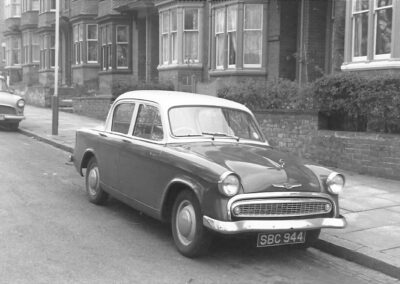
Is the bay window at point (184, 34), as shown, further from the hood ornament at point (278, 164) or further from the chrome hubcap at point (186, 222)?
the chrome hubcap at point (186, 222)

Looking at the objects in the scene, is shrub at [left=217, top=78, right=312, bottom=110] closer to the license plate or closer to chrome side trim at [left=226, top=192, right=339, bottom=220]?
chrome side trim at [left=226, top=192, right=339, bottom=220]

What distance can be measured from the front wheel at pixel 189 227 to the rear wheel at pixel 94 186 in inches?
87.9

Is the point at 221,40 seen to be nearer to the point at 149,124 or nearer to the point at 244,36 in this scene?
the point at 244,36

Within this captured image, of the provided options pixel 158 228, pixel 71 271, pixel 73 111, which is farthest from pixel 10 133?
pixel 71 271

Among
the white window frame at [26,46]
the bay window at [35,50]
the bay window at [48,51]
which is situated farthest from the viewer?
the white window frame at [26,46]

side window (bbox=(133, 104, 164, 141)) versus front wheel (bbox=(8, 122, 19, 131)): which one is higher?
side window (bbox=(133, 104, 164, 141))

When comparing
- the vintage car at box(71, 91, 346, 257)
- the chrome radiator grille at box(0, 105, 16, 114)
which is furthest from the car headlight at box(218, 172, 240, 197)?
the chrome radiator grille at box(0, 105, 16, 114)

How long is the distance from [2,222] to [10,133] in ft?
40.1

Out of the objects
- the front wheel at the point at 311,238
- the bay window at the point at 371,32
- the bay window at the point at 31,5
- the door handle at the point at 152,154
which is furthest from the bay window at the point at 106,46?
the front wheel at the point at 311,238

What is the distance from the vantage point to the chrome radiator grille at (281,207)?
5.22 m

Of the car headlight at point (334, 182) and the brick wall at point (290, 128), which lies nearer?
the car headlight at point (334, 182)

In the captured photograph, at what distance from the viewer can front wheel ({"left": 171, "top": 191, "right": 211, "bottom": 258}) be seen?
5.46 m

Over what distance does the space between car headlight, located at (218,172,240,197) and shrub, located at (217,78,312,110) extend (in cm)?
676

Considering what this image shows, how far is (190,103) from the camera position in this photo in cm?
669
